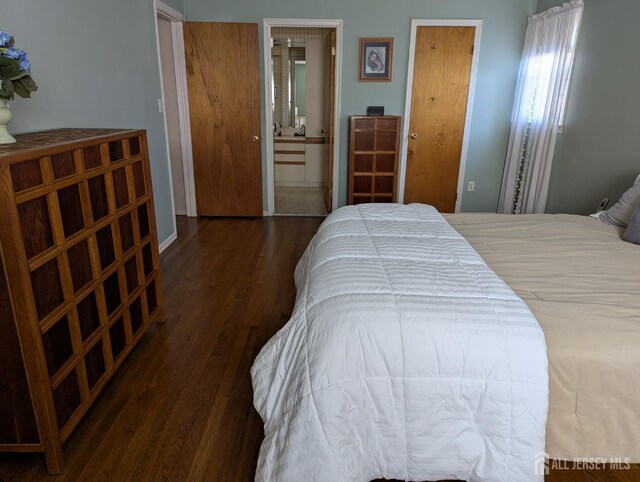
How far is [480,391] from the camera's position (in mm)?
1357

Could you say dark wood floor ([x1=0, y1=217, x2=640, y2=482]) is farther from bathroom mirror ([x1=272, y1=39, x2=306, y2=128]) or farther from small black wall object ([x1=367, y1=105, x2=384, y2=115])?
bathroom mirror ([x1=272, y1=39, x2=306, y2=128])

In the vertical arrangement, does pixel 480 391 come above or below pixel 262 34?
below

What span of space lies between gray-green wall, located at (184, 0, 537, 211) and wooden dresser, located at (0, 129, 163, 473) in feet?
9.66

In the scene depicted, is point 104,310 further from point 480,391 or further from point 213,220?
point 213,220

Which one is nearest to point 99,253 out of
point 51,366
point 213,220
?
point 51,366

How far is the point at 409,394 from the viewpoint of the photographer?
1370 millimetres

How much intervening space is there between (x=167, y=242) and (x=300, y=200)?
2343 millimetres

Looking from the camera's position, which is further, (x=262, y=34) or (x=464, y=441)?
(x=262, y=34)

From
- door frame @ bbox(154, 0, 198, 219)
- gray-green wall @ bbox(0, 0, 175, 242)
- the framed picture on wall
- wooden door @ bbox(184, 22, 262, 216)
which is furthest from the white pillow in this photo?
door frame @ bbox(154, 0, 198, 219)

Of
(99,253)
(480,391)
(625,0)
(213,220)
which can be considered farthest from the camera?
(213,220)

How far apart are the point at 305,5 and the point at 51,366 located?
410 centimetres

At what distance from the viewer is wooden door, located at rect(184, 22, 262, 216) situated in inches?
171

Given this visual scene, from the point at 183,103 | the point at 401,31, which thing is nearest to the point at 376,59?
the point at 401,31

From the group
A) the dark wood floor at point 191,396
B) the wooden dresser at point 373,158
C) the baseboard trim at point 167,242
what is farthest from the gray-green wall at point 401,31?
the dark wood floor at point 191,396
